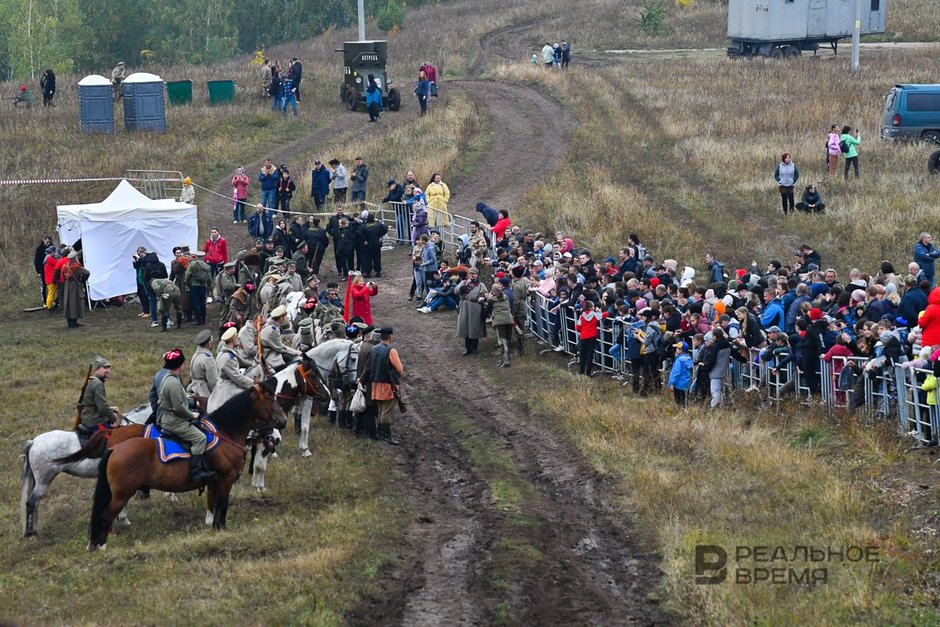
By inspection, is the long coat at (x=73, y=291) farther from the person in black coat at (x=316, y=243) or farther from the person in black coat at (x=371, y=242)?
the person in black coat at (x=371, y=242)

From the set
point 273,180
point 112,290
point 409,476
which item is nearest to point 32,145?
point 273,180

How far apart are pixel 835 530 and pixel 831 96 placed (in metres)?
36.6

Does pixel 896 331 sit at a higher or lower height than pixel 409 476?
higher

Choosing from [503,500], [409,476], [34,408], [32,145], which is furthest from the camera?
[32,145]

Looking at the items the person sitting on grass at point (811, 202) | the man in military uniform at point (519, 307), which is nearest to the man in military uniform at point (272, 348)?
the man in military uniform at point (519, 307)

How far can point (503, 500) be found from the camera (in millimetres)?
15562

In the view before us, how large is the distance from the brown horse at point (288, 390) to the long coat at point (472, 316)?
6.35 meters

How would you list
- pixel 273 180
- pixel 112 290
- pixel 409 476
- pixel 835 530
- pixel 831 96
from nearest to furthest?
pixel 835 530, pixel 409 476, pixel 112 290, pixel 273 180, pixel 831 96

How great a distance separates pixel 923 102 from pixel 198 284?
2429 cm

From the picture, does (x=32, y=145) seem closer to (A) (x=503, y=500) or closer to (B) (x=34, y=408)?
(B) (x=34, y=408)

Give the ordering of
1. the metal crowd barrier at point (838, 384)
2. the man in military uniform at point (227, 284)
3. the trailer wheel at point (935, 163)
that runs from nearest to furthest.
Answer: the metal crowd barrier at point (838, 384)
the man in military uniform at point (227, 284)
the trailer wheel at point (935, 163)

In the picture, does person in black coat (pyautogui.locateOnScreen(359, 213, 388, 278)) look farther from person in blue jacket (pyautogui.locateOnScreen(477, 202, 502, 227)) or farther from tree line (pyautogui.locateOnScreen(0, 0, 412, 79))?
tree line (pyautogui.locateOnScreen(0, 0, 412, 79))

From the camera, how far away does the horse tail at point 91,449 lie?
14320 millimetres

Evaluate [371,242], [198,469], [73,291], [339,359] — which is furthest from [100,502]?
[371,242]
